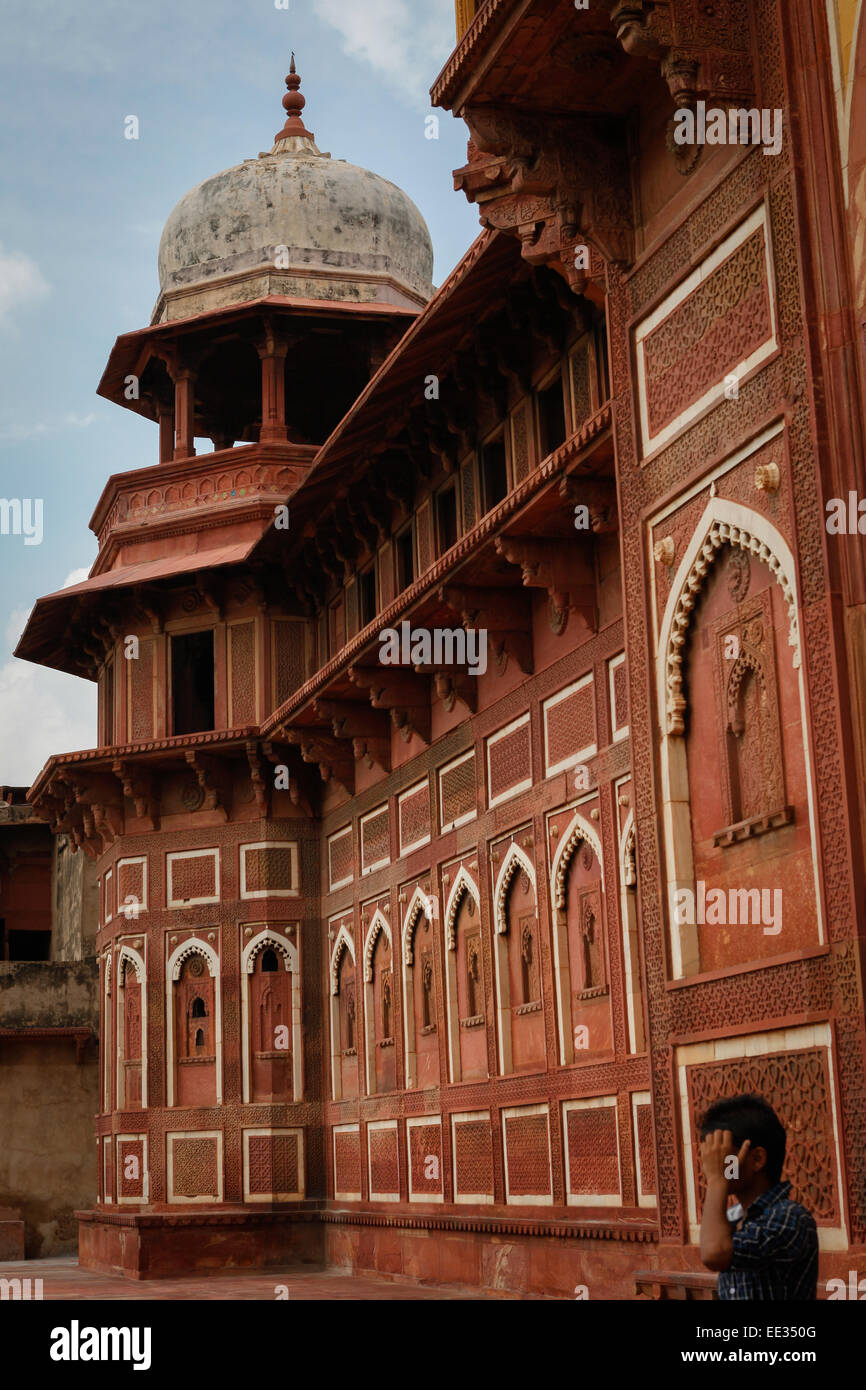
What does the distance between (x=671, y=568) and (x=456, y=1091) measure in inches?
274

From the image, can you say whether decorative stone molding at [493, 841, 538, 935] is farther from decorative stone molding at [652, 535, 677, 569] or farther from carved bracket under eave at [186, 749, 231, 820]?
carved bracket under eave at [186, 749, 231, 820]

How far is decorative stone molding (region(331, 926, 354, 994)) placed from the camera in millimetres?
17531

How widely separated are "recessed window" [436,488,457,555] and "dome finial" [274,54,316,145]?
876 cm

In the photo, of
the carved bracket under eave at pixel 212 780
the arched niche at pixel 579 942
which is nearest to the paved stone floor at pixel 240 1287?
the arched niche at pixel 579 942

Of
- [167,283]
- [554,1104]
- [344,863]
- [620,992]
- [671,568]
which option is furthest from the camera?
[167,283]

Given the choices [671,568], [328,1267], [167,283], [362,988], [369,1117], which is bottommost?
[328,1267]

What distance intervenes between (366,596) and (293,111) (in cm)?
824

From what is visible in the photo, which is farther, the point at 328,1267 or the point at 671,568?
the point at 328,1267

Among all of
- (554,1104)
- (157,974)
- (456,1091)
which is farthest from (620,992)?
(157,974)

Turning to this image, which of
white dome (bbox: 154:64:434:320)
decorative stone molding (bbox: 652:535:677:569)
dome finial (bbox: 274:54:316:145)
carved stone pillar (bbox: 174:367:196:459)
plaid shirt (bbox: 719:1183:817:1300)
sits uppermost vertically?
dome finial (bbox: 274:54:316:145)

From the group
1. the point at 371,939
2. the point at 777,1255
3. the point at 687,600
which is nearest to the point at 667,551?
the point at 687,600

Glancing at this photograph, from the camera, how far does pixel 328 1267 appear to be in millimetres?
17297

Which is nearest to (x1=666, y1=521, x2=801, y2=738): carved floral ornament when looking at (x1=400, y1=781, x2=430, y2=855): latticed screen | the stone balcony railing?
(x1=400, y1=781, x2=430, y2=855): latticed screen
